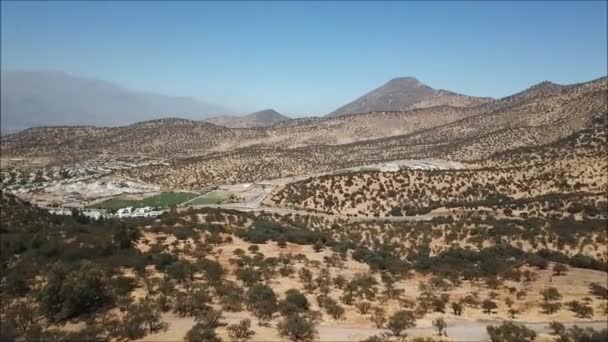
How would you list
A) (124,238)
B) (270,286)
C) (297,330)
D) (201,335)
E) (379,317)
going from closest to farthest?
(201,335) < (297,330) < (379,317) < (270,286) < (124,238)

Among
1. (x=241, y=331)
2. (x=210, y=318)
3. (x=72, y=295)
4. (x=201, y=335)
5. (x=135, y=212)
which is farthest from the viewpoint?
(x=135, y=212)

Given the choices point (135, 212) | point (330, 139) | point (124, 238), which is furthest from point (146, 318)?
point (330, 139)

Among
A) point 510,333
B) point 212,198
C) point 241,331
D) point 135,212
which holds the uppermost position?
point 241,331

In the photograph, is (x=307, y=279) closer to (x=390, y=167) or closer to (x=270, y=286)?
(x=270, y=286)

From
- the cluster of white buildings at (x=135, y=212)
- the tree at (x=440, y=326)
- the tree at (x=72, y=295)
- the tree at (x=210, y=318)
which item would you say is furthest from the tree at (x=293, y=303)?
the cluster of white buildings at (x=135, y=212)

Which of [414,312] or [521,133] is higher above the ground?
[521,133]

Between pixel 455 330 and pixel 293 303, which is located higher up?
pixel 293 303

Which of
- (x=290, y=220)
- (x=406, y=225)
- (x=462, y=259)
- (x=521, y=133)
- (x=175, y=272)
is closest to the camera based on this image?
(x=175, y=272)

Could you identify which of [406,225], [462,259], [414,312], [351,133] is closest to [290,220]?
[406,225]

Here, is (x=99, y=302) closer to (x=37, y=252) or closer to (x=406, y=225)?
(x=37, y=252)
